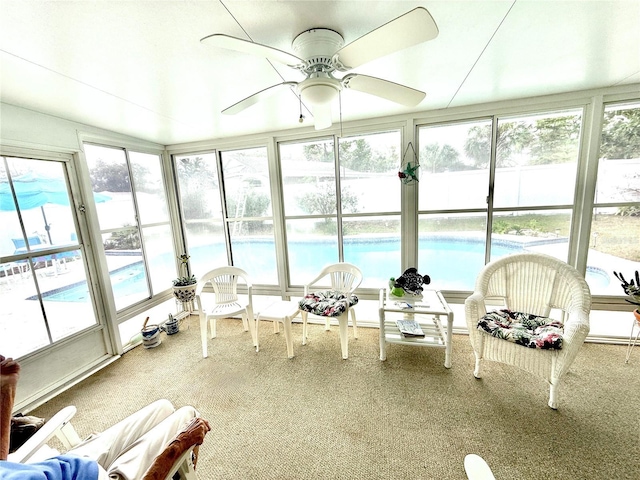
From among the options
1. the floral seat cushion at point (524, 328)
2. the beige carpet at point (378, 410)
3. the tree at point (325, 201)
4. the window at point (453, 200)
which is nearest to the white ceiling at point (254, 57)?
the window at point (453, 200)

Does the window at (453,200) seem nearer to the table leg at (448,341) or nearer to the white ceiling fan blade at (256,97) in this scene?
the table leg at (448,341)

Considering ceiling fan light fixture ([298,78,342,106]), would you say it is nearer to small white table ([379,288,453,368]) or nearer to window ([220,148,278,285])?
small white table ([379,288,453,368])

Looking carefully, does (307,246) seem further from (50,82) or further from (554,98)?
(554,98)

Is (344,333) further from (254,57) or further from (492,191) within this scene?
(254,57)

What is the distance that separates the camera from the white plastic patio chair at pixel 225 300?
8.36 feet

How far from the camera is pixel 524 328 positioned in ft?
6.12

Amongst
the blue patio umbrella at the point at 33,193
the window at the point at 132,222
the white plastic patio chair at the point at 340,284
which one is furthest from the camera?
the window at the point at 132,222

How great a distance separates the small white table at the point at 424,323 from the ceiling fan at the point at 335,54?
1.63 metres

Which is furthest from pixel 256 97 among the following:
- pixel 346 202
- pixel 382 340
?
pixel 382 340

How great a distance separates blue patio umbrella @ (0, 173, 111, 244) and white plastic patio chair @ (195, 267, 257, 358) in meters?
1.40

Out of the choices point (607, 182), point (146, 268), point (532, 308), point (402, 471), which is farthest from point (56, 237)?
point (607, 182)

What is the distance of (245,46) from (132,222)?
279 cm

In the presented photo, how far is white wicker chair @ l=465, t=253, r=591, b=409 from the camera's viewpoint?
1673mm

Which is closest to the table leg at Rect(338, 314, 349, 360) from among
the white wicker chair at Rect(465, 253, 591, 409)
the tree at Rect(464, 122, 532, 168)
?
the white wicker chair at Rect(465, 253, 591, 409)
